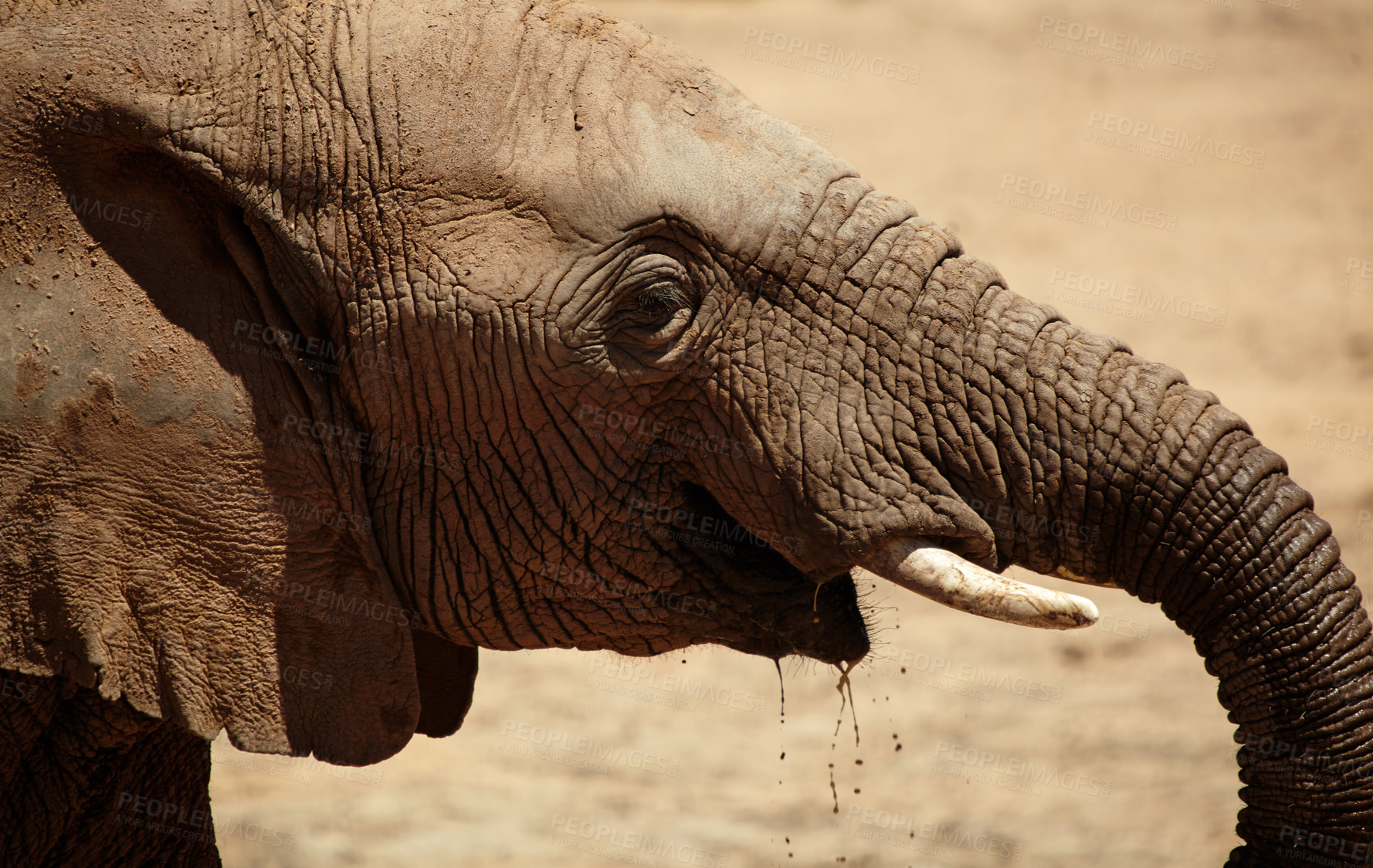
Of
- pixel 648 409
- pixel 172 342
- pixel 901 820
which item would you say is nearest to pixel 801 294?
pixel 648 409

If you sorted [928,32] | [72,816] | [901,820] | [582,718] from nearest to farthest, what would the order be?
[72,816] → [901,820] → [582,718] → [928,32]

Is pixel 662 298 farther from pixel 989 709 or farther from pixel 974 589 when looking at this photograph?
pixel 989 709

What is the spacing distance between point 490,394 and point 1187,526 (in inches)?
59.4

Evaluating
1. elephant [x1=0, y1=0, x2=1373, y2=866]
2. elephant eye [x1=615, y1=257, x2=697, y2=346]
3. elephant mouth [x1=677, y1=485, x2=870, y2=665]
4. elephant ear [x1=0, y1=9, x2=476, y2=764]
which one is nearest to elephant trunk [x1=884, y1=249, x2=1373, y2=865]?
elephant [x1=0, y1=0, x2=1373, y2=866]

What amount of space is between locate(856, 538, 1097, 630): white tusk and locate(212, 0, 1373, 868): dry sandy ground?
128 cm

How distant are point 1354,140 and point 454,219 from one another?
1563 centimetres

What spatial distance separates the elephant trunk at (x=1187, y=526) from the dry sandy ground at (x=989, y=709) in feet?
3.35

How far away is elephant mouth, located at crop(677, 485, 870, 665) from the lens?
3.09m

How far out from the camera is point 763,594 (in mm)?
3094

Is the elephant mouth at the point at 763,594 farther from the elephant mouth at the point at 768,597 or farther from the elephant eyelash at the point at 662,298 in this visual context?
the elephant eyelash at the point at 662,298

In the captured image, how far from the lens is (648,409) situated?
298cm

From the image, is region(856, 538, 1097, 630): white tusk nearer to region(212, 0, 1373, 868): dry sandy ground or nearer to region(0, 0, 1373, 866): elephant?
region(0, 0, 1373, 866): elephant

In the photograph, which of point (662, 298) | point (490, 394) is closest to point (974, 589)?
point (662, 298)

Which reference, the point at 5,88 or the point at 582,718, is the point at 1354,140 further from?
the point at 5,88
